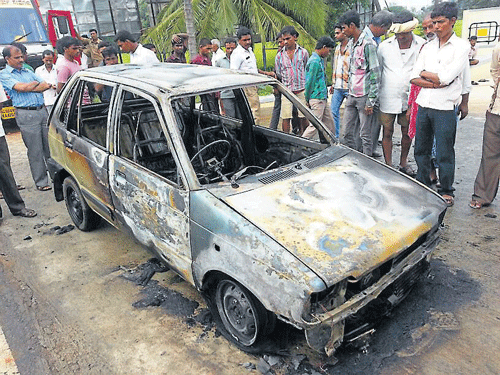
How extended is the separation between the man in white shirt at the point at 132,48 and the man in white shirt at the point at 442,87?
4.18m

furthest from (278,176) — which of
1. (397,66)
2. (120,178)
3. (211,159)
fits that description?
(397,66)

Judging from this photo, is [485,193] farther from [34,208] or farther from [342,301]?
[34,208]

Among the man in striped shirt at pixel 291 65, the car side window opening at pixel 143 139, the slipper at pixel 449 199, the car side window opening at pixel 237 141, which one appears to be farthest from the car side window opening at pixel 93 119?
the slipper at pixel 449 199

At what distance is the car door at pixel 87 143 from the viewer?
11.8 feet

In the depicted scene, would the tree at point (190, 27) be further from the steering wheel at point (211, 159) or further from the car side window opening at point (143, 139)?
the steering wheel at point (211, 159)

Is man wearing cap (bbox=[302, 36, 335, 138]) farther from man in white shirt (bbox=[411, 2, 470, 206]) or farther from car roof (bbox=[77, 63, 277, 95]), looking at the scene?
car roof (bbox=[77, 63, 277, 95])

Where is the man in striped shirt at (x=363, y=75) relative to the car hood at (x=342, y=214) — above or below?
above

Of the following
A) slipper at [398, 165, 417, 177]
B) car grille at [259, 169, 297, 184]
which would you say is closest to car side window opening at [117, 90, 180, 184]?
car grille at [259, 169, 297, 184]

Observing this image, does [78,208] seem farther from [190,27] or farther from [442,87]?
[190,27]

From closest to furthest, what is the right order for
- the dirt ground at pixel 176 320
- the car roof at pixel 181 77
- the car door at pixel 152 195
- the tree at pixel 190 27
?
the dirt ground at pixel 176 320 → the car door at pixel 152 195 → the car roof at pixel 181 77 → the tree at pixel 190 27

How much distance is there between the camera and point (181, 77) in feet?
10.9

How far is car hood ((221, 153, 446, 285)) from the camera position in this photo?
230 centimetres

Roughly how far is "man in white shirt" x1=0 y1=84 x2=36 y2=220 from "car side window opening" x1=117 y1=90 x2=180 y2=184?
182cm

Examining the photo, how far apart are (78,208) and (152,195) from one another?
1934 mm
